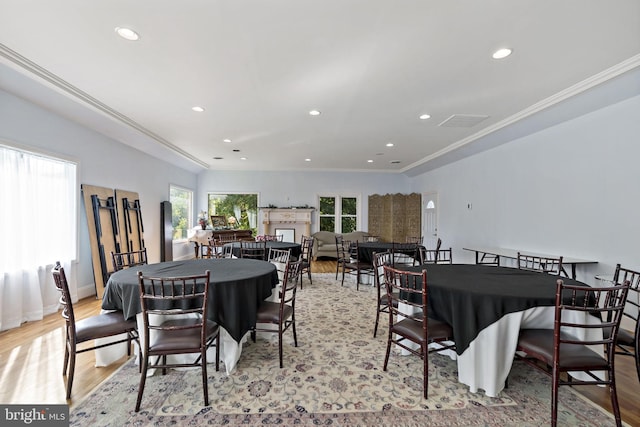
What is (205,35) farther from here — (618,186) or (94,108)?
(618,186)

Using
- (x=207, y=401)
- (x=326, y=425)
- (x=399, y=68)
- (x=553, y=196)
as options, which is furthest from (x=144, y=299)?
(x=553, y=196)

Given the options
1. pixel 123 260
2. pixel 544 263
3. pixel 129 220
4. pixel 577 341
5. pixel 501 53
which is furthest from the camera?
pixel 129 220

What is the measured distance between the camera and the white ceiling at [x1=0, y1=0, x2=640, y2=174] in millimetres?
2365

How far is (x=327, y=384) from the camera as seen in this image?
2.49 metres

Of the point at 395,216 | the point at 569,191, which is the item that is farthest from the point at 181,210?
the point at 569,191

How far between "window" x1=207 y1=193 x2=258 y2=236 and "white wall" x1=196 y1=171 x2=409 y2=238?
0.18 metres

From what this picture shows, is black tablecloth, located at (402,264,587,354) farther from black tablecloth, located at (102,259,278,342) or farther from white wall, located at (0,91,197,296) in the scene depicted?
white wall, located at (0,91,197,296)

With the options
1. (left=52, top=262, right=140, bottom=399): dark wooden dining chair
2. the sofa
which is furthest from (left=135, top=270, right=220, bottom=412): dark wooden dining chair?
the sofa

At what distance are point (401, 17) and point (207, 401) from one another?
10.6 ft

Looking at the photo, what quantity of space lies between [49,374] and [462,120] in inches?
231

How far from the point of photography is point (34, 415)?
2080mm

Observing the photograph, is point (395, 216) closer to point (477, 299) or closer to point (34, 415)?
point (477, 299)

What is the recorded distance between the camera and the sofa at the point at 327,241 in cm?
929

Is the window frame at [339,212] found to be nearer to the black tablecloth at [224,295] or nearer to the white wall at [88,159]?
the white wall at [88,159]
